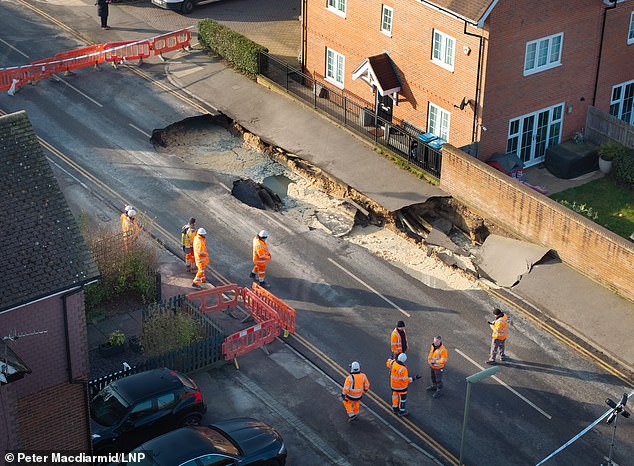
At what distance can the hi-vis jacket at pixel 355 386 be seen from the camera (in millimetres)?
25875

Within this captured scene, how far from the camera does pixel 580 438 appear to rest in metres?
26.2

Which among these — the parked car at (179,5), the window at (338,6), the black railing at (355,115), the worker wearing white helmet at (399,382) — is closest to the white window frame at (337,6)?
the window at (338,6)

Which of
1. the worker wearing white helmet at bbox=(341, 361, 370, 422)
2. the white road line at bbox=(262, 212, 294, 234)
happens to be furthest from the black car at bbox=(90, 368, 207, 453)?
the white road line at bbox=(262, 212, 294, 234)

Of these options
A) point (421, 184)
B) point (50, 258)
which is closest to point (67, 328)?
point (50, 258)

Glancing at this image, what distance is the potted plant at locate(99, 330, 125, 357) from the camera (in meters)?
28.3

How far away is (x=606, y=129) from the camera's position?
39.4 meters

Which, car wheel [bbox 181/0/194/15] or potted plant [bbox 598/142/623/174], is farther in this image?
car wheel [bbox 181/0/194/15]

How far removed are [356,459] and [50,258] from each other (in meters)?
8.42

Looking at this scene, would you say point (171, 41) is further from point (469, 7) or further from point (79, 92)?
point (469, 7)

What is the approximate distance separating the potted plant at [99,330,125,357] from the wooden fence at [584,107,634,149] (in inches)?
783

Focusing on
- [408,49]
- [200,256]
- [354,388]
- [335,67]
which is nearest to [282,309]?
[200,256]

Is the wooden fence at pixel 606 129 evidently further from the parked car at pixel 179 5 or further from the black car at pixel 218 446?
the black car at pixel 218 446

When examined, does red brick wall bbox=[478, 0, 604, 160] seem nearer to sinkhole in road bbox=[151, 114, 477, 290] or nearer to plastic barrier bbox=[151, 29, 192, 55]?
sinkhole in road bbox=[151, 114, 477, 290]

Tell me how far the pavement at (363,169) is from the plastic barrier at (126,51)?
1.18 metres
